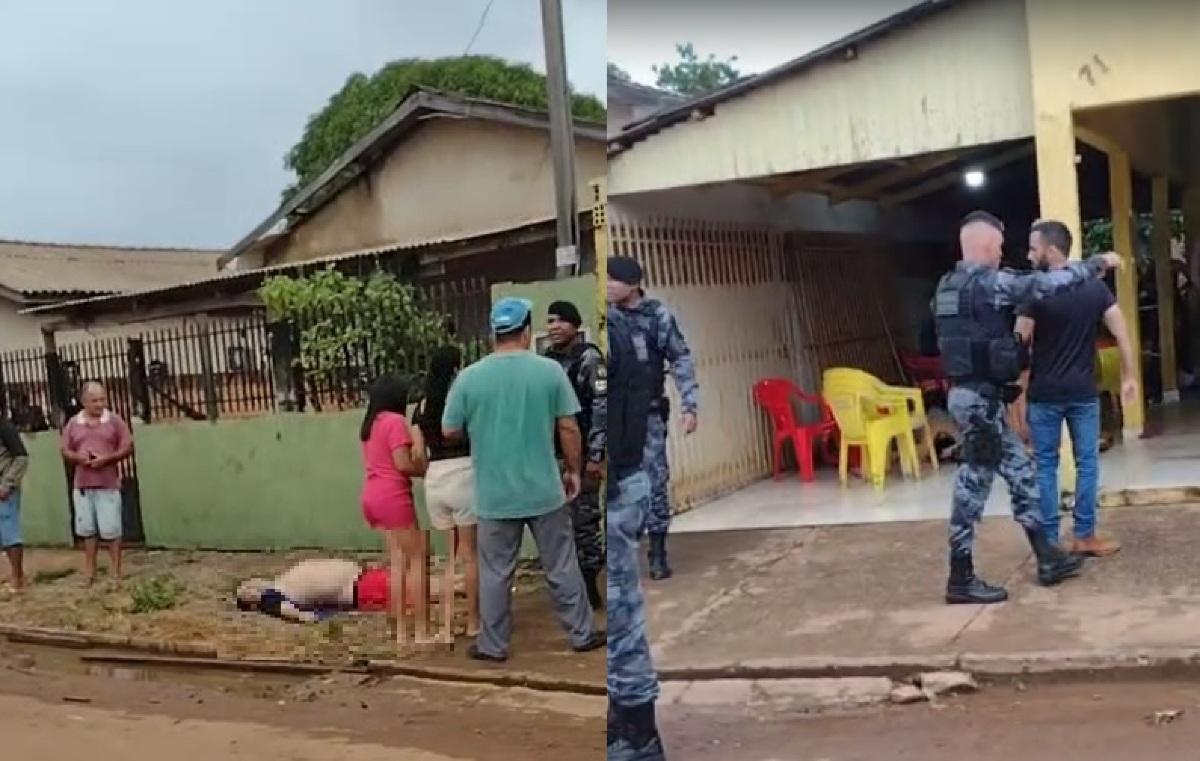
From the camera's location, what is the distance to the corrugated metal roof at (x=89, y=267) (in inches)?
81.4

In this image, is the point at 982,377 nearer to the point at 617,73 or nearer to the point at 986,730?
the point at 986,730

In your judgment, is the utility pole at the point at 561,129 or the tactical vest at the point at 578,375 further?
the tactical vest at the point at 578,375

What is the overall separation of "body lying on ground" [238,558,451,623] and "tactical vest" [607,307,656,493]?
59cm

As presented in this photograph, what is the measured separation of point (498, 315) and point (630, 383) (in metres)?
0.30

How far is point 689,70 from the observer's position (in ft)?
6.79

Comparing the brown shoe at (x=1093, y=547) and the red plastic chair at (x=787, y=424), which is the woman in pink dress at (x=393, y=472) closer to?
the brown shoe at (x=1093, y=547)

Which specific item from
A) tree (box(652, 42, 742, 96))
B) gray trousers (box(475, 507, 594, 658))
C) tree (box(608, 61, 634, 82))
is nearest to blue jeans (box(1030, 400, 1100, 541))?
tree (box(652, 42, 742, 96))

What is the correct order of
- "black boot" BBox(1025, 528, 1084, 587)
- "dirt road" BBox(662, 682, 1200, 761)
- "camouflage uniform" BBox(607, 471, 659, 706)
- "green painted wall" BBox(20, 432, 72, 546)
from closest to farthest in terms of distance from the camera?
"camouflage uniform" BBox(607, 471, 659, 706) < "green painted wall" BBox(20, 432, 72, 546) < "dirt road" BBox(662, 682, 1200, 761) < "black boot" BBox(1025, 528, 1084, 587)

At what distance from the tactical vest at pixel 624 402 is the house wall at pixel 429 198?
0.27m

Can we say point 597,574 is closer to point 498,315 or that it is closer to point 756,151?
point 498,315

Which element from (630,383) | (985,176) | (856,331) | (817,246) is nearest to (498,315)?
(630,383)

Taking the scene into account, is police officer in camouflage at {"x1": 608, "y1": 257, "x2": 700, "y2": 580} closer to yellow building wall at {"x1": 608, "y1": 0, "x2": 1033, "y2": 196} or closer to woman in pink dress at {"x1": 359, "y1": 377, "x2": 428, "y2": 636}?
woman in pink dress at {"x1": 359, "y1": 377, "x2": 428, "y2": 636}

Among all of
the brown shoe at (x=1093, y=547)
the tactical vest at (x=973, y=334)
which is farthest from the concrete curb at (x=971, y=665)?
the brown shoe at (x=1093, y=547)

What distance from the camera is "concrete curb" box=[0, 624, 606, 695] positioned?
7.14 feet
